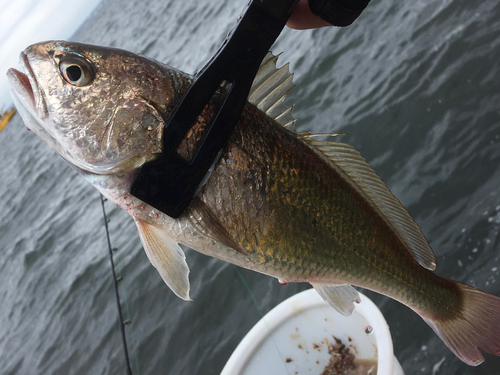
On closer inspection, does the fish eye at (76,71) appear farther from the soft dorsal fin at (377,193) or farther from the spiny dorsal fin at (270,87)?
the soft dorsal fin at (377,193)

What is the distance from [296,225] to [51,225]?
1091 centimetres

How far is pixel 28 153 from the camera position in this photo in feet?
68.8

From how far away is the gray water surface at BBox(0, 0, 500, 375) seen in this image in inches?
159

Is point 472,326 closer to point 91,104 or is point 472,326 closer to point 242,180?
point 242,180

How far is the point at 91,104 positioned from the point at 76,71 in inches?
5.7

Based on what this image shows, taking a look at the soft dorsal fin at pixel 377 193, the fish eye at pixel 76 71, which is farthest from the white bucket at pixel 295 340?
the fish eye at pixel 76 71

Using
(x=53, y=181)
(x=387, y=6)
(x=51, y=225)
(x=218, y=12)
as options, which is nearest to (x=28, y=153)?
(x=53, y=181)

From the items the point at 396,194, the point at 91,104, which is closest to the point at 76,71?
the point at 91,104

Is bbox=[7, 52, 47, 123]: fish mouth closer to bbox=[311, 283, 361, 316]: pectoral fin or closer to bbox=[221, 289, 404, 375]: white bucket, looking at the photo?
bbox=[311, 283, 361, 316]: pectoral fin

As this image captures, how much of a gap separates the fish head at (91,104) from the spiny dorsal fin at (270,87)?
0.39 meters

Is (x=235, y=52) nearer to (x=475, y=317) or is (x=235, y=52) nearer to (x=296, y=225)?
(x=296, y=225)

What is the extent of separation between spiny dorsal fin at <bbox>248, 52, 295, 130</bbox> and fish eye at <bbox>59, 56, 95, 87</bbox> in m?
0.68

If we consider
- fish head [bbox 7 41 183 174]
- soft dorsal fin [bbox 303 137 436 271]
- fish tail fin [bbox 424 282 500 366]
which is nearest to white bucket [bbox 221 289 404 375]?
fish tail fin [bbox 424 282 500 366]

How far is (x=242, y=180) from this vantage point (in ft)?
5.06
